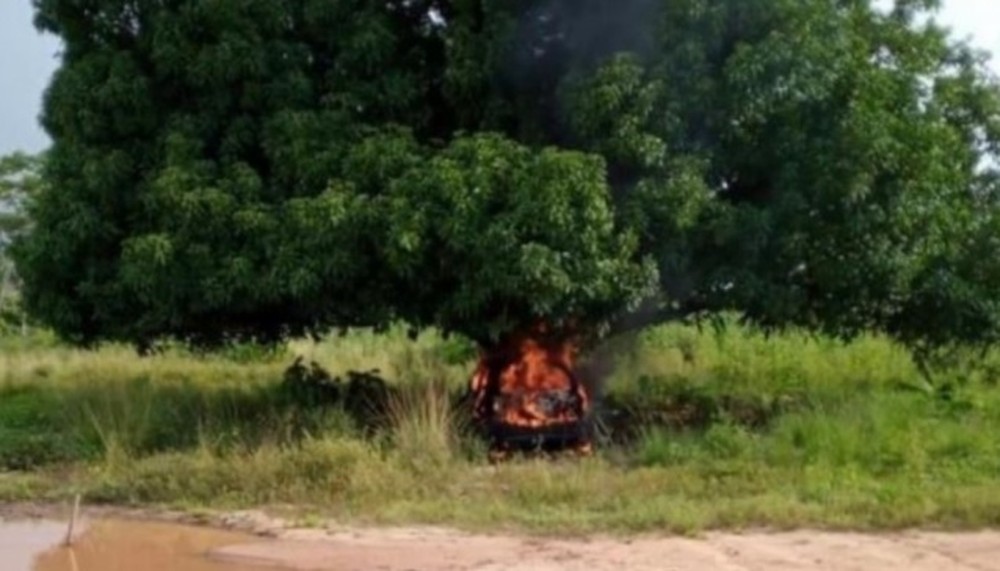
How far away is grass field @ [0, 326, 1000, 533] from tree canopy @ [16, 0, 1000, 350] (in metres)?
0.94

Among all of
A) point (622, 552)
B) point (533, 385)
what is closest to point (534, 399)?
point (533, 385)

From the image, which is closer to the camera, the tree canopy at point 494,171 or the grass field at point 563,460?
the grass field at point 563,460

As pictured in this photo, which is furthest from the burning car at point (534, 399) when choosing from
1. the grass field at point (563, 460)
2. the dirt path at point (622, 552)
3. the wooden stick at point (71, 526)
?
the wooden stick at point (71, 526)

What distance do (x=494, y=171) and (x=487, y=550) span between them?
3.63 metres

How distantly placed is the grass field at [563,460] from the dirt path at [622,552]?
42cm

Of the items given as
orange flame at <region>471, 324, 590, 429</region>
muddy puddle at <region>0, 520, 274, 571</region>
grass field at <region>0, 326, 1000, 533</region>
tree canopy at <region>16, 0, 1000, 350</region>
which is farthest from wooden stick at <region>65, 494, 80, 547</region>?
orange flame at <region>471, 324, 590, 429</region>

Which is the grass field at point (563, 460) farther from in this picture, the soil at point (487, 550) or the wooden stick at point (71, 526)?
the wooden stick at point (71, 526)

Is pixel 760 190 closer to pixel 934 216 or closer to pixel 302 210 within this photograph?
pixel 934 216

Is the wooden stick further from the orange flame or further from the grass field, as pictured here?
the orange flame

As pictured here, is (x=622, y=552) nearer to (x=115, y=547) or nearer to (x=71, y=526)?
(x=115, y=547)

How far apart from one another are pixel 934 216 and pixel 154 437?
725 centimetres

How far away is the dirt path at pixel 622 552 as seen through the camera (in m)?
10.1

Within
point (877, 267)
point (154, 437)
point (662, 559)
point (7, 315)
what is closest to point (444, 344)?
point (154, 437)

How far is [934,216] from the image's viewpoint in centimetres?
1470
